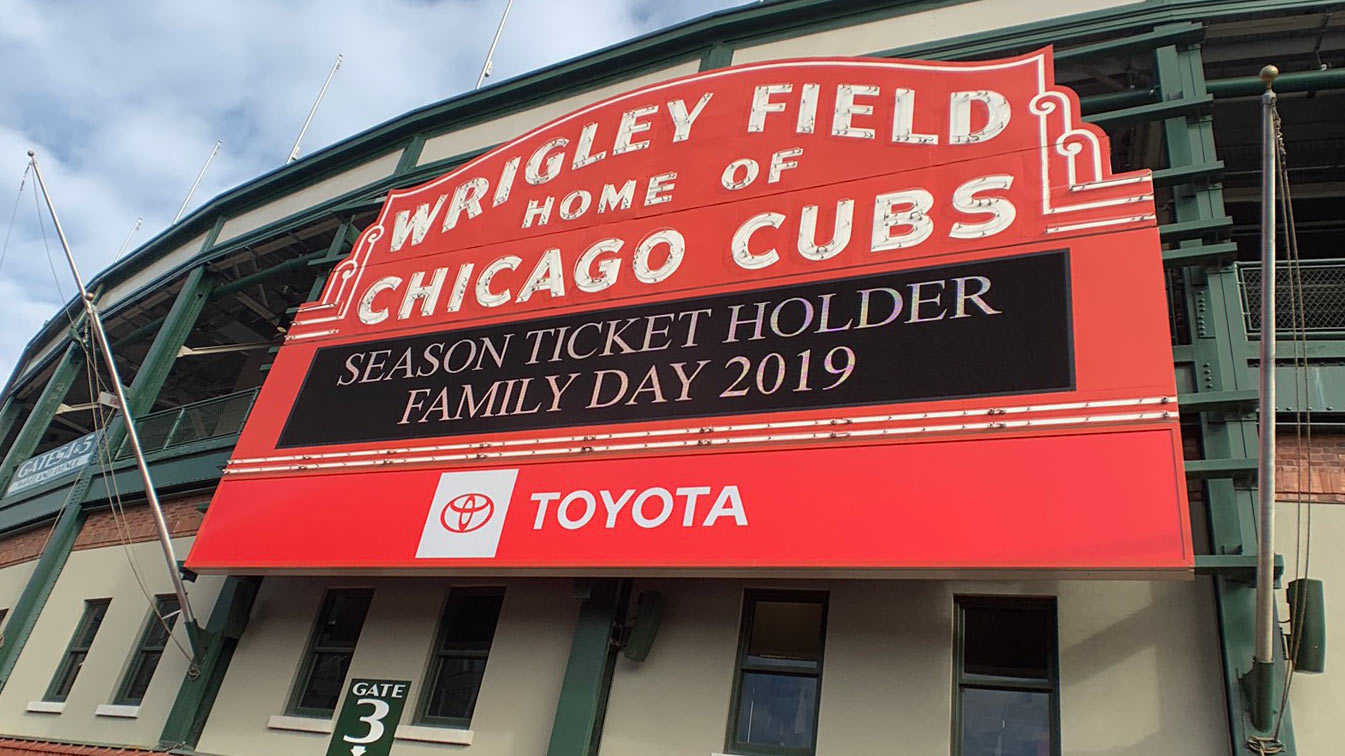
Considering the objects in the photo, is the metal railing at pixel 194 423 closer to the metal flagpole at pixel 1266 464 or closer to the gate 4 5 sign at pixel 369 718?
the gate 4 5 sign at pixel 369 718

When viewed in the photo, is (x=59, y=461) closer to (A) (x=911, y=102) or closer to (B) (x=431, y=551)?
(B) (x=431, y=551)

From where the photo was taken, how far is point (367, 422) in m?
9.80

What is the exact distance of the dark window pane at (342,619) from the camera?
10062 mm

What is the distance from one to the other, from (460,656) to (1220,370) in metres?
7.19

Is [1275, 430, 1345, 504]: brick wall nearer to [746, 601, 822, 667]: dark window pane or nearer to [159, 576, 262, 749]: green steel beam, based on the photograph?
[746, 601, 822, 667]: dark window pane

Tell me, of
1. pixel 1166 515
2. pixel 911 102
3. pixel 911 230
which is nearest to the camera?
pixel 1166 515

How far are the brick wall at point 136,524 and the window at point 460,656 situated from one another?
15.5 feet

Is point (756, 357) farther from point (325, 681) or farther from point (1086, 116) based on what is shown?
point (325, 681)

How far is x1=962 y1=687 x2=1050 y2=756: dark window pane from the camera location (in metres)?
6.64

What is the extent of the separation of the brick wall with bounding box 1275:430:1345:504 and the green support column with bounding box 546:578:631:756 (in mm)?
5296

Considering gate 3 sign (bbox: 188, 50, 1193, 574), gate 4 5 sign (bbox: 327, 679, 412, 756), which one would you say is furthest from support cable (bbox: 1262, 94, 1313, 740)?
gate 4 5 sign (bbox: 327, 679, 412, 756)

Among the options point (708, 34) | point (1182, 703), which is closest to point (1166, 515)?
point (1182, 703)

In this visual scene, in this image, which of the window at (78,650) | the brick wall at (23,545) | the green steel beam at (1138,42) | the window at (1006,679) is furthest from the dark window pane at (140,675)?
the green steel beam at (1138,42)

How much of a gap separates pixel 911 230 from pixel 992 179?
81 centimetres
